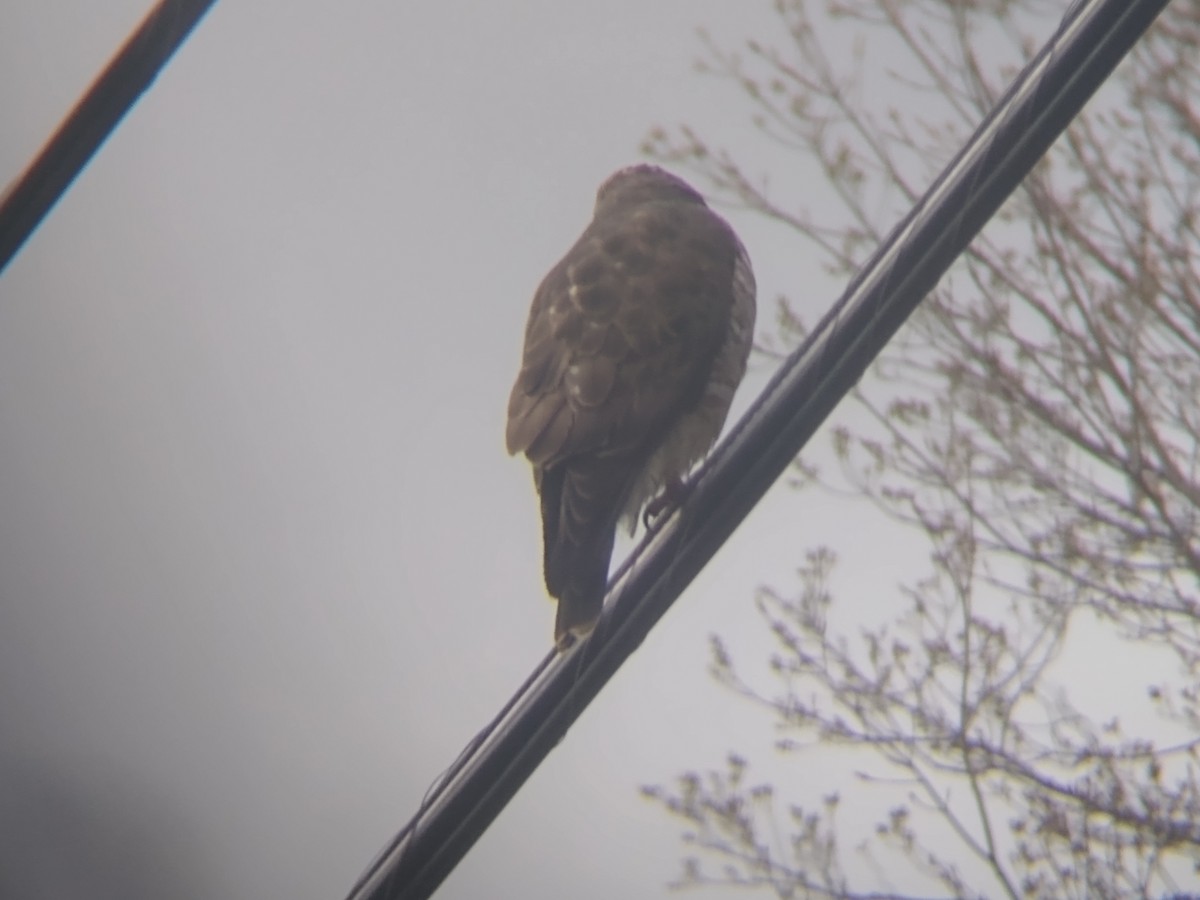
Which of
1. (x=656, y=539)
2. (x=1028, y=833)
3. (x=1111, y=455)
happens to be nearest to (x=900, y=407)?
(x=1111, y=455)

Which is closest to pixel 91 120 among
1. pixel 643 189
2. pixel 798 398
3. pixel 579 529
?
pixel 798 398

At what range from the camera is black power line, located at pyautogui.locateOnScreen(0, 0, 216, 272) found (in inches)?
55.1

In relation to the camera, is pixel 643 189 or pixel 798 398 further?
pixel 643 189

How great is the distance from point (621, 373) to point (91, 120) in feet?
4.72

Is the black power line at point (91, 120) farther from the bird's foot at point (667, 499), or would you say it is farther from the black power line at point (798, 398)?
the bird's foot at point (667, 499)

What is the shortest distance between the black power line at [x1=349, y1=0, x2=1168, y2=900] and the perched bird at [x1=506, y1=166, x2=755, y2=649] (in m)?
0.56

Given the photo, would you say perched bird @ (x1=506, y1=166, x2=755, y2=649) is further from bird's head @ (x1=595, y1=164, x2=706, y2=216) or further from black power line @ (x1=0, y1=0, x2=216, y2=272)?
black power line @ (x1=0, y1=0, x2=216, y2=272)

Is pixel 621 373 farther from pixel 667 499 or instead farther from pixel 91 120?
pixel 91 120

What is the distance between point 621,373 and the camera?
8.90 ft

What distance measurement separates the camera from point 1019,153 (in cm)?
160

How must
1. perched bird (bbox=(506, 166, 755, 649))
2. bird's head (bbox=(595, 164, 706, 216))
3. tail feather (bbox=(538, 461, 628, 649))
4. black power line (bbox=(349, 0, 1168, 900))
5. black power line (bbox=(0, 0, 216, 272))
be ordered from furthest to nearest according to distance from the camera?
bird's head (bbox=(595, 164, 706, 216)), perched bird (bbox=(506, 166, 755, 649)), tail feather (bbox=(538, 461, 628, 649)), black power line (bbox=(349, 0, 1168, 900)), black power line (bbox=(0, 0, 216, 272))

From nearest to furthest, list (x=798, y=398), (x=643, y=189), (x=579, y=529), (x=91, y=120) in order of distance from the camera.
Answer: (x=91, y=120)
(x=798, y=398)
(x=579, y=529)
(x=643, y=189)

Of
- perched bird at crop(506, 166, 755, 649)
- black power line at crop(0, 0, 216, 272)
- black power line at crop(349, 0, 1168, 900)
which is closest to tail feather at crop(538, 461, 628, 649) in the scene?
perched bird at crop(506, 166, 755, 649)

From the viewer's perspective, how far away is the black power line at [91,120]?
1.40m
